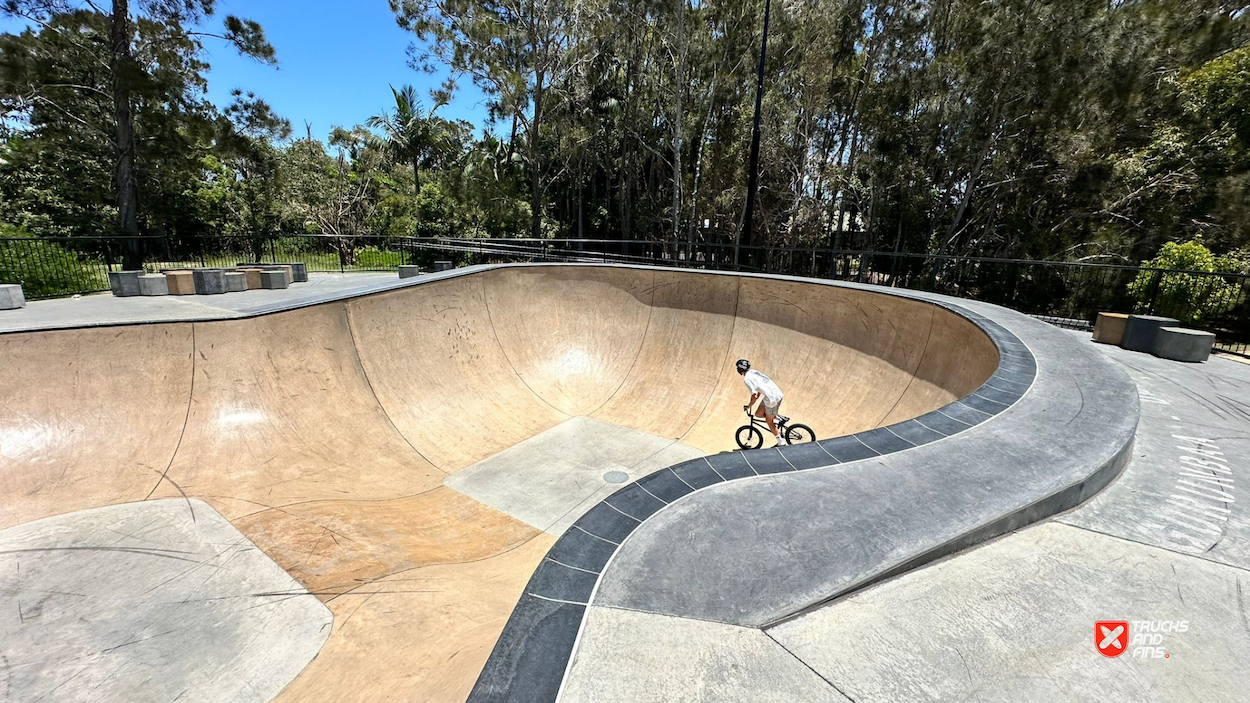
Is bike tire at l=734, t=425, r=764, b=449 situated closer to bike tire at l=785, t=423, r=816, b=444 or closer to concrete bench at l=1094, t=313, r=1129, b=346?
bike tire at l=785, t=423, r=816, b=444

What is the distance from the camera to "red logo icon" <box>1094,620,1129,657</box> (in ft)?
5.81

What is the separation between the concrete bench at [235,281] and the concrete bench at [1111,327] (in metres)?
17.2

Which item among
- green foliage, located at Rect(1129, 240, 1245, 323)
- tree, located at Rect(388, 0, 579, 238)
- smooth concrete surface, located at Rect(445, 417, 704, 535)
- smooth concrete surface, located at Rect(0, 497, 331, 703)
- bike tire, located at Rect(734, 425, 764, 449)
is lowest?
smooth concrete surface, located at Rect(445, 417, 704, 535)

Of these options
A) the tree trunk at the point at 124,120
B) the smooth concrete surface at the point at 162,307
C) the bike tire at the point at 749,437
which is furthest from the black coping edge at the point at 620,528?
the tree trunk at the point at 124,120

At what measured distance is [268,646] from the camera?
142 inches

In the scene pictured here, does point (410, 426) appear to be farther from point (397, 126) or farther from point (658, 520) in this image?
point (397, 126)

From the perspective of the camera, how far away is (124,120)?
15.8 metres

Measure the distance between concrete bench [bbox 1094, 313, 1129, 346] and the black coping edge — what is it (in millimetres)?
4957

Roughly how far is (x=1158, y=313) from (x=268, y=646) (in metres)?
16.1

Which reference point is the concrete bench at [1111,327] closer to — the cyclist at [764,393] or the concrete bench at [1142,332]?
the concrete bench at [1142,332]

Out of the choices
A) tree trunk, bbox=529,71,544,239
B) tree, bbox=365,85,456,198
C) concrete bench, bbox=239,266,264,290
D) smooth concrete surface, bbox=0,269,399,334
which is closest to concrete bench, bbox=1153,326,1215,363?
smooth concrete surface, bbox=0,269,399,334

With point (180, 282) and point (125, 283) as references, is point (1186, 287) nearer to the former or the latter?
point (180, 282)

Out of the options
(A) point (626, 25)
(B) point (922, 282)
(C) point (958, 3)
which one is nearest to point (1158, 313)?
(B) point (922, 282)

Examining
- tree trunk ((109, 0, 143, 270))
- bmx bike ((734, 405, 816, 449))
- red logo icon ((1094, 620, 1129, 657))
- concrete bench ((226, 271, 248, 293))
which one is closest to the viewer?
red logo icon ((1094, 620, 1129, 657))
